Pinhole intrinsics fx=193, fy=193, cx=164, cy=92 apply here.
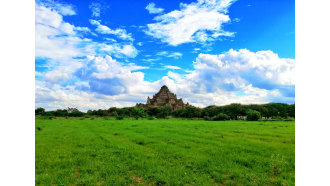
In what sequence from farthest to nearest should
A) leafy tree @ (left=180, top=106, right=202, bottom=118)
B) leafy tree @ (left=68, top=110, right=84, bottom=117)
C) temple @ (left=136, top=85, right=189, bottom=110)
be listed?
temple @ (left=136, top=85, right=189, bottom=110) < leafy tree @ (left=180, top=106, right=202, bottom=118) < leafy tree @ (left=68, top=110, right=84, bottom=117)

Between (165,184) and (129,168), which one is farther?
(129,168)

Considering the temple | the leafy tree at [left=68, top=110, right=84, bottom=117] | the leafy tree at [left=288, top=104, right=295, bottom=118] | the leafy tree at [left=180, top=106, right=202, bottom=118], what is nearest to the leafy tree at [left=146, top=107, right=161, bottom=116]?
the temple

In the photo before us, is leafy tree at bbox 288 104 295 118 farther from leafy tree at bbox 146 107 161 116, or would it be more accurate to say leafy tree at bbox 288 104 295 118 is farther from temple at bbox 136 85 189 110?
temple at bbox 136 85 189 110

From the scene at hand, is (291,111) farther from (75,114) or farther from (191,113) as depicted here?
(75,114)

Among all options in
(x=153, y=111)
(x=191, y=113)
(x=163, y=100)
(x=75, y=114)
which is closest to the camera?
(x=75, y=114)

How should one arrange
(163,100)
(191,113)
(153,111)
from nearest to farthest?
(191,113), (153,111), (163,100)

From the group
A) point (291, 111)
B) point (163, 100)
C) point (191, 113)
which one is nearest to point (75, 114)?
point (191, 113)
